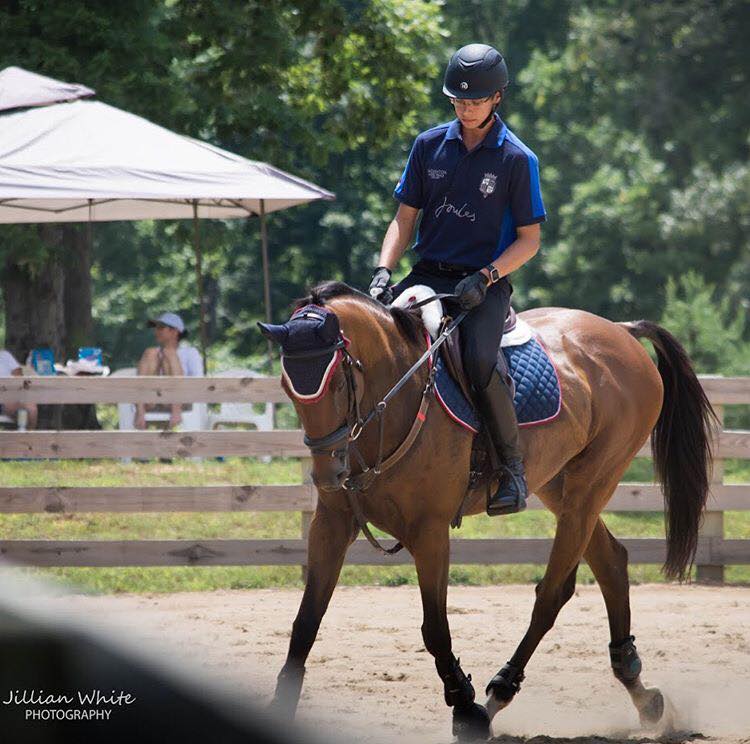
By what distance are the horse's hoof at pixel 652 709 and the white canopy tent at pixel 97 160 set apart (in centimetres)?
760

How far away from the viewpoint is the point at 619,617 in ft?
23.2

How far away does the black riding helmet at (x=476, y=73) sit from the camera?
618cm

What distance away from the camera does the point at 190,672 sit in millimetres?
2516

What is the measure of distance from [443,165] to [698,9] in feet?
109

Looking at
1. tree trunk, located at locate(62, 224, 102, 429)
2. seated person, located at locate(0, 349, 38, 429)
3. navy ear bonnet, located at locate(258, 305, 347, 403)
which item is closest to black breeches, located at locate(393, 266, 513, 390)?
navy ear bonnet, located at locate(258, 305, 347, 403)

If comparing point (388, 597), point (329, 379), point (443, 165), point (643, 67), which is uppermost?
point (643, 67)

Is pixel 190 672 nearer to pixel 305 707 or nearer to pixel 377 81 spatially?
pixel 305 707

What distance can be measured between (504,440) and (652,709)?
5.06ft

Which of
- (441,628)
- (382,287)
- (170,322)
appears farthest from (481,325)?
(170,322)

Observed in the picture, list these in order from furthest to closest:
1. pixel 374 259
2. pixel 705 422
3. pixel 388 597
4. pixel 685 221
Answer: pixel 685 221 < pixel 374 259 < pixel 388 597 < pixel 705 422

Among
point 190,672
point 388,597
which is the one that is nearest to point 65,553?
point 388,597

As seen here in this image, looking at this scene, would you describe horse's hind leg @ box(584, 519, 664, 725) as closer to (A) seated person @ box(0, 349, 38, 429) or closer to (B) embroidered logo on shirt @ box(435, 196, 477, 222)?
(B) embroidered logo on shirt @ box(435, 196, 477, 222)

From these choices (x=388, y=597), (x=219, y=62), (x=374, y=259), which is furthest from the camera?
(x=374, y=259)

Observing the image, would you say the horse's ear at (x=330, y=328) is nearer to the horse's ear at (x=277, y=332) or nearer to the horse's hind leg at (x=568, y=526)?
the horse's ear at (x=277, y=332)
